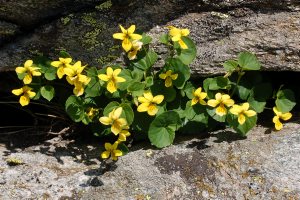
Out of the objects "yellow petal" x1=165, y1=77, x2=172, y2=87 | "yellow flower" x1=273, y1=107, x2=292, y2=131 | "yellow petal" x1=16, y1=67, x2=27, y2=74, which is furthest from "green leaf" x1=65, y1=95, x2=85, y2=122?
"yellow flower" x1=273, y1=107, x2=292, y2=131

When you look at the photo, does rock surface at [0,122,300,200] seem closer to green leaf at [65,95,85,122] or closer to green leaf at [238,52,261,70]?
green leaf at [65,95,85,122]

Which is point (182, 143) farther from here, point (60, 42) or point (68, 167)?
point (60, 42)

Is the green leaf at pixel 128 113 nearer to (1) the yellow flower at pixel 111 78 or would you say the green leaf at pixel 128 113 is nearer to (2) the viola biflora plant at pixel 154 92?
(2) the viola biflora plant at pixel 154 92

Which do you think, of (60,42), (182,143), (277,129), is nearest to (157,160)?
(182,143)

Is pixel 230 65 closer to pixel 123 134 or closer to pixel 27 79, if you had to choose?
pixel 123 134

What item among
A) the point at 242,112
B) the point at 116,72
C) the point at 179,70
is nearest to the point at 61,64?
the point at 116,72

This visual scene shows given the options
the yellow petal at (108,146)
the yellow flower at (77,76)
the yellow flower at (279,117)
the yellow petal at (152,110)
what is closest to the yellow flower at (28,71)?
the yellow flower at (77,76)
